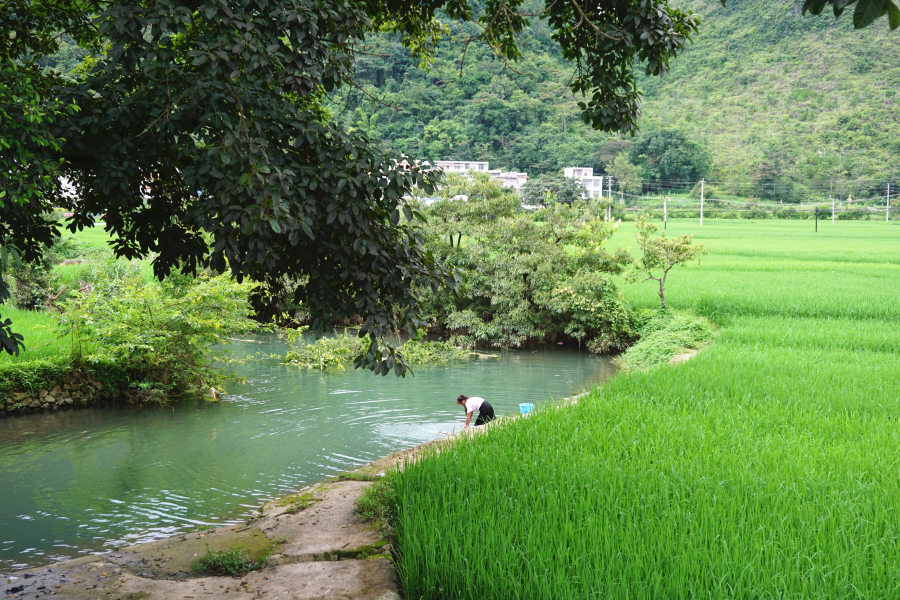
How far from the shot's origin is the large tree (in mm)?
3189

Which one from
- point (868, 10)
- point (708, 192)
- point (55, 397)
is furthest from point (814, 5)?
point (708, 192)

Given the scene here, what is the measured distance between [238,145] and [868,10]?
2610mm

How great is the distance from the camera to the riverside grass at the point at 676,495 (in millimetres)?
3234

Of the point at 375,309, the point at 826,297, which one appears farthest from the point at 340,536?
the point at 826,297

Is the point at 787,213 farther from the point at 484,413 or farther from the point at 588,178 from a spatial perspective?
the point at 484,413

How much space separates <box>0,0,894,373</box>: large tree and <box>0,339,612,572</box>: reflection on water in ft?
9.72

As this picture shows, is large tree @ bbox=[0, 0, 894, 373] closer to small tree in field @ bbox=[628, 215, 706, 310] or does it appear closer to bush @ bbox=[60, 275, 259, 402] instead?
bush @ bbox=[60, 275, 259, 402]

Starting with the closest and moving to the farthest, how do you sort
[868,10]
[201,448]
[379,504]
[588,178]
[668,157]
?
1. [868,10]
2. [379,504]
3. [201,448]
4. [588,178]
5. [668,157]

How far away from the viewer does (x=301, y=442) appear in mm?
8906

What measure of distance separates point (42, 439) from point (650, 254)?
12.9 metres

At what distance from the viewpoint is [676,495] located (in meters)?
4.19

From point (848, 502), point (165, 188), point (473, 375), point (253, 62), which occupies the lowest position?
point (473, 375)

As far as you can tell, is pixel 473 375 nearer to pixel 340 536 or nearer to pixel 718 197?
pixel 340 536

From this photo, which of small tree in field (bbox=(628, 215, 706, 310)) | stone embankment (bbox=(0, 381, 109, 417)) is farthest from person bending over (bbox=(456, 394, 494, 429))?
small tree in field (bbox=(628, 215, 706, 310))
